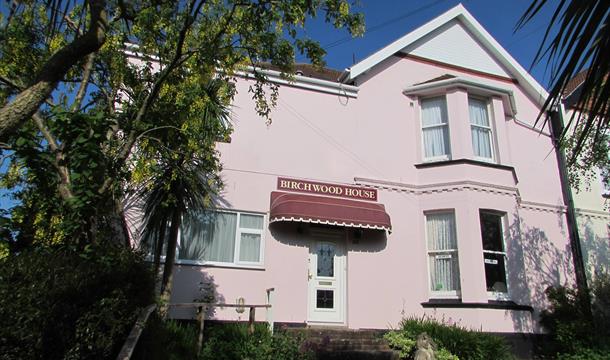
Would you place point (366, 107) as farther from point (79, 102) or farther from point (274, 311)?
point (79, 102)

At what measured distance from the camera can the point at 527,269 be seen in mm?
14805

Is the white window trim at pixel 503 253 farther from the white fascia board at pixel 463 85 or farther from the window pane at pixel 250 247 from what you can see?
the window pane at pixel 250 247

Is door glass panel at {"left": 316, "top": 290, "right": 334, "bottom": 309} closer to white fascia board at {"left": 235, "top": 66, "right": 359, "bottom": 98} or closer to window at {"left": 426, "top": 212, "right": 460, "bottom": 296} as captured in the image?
window at {"left": 426, "top": 212, "right": 460, "bottom": 296}

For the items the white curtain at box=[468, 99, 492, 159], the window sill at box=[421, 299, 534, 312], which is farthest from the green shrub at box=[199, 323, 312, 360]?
the white curtain at box=[468, 99, 492, 159]

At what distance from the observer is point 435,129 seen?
607 inches

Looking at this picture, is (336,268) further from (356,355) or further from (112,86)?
(112,86)

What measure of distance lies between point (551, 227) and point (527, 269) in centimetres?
208

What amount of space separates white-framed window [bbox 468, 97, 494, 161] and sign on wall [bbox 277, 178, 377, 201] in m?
4.02

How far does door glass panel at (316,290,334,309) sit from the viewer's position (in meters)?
13.1

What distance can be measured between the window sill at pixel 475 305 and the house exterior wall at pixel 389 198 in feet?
0.30

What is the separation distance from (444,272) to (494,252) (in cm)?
159

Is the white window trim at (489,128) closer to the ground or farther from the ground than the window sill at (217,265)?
farther from the ground

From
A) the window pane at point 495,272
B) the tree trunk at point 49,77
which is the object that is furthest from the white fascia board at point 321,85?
the tree trunk at point 49,77

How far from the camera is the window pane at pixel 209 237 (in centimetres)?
1226
